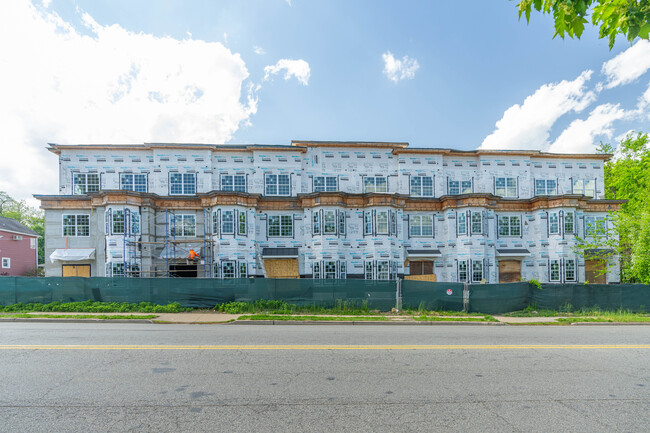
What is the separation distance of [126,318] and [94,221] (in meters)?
13.0

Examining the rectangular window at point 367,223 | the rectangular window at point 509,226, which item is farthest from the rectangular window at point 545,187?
the rectangular window at point 367,223

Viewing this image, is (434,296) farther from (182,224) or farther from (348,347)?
(182,224)

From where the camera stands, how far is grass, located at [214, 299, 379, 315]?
13547 mm

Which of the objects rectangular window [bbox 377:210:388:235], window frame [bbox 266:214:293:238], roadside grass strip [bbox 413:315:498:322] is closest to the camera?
roadside grass strip [bbox 413:315:498:322]

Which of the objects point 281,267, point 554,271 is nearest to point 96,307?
point 281,267

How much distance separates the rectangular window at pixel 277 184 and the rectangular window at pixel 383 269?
29.5ft

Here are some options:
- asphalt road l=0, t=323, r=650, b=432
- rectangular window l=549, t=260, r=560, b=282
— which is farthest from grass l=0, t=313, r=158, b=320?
rectangular window l=549, t=260, r=560, b=282

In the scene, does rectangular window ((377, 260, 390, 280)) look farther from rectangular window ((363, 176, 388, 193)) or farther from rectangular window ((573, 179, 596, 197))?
rectangular window ((573, 179, 596, 197))

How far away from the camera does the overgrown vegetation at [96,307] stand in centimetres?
1359

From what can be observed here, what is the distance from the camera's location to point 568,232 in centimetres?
2298

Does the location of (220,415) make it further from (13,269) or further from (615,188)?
(13,269)

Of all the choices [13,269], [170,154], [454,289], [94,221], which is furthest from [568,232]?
[13,269]

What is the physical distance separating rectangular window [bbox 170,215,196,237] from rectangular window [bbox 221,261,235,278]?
380cm

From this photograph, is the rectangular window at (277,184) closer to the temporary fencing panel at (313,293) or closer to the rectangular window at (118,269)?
the temporary fencing panel at (313,293)
